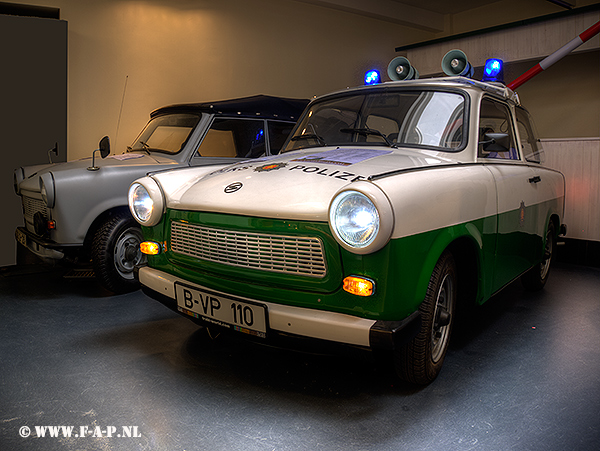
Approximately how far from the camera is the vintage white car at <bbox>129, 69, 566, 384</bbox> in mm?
1894

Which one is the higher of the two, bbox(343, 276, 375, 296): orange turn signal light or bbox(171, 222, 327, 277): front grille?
bbox(171, 222, 327, 277): front grille

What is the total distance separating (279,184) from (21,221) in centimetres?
456

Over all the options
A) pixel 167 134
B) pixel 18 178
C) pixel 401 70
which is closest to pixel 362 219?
pixel 401 70

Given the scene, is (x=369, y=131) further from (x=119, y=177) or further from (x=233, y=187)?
(x=119, y=177)

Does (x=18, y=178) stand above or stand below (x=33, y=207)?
above

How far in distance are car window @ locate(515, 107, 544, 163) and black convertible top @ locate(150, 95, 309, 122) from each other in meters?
2.25

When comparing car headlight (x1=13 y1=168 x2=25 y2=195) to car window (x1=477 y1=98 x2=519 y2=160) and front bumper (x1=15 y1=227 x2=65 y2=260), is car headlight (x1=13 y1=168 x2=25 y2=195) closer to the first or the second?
front bumper (x1=15 y1=227 x2=65 y2=260)

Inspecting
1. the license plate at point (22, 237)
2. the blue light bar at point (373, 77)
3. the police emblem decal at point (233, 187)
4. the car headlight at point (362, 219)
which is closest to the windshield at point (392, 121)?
the blue light bar at point (373, 77)

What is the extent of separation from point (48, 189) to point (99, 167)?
44cm

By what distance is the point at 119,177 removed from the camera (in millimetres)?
3992

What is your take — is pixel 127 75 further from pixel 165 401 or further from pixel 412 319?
pixel 412 319

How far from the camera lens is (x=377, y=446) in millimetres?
1854

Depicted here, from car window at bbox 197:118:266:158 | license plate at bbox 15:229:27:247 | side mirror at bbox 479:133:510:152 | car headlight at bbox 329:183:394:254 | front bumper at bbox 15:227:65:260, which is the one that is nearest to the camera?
car headlight at bbox 329:183:394:254

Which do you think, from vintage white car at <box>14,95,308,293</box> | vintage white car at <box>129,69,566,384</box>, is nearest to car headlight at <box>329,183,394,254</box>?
vintage white car at <box>129,69,566,384</box>
